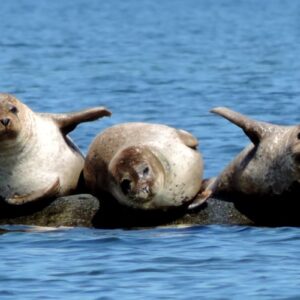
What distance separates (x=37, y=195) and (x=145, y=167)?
1.10 m

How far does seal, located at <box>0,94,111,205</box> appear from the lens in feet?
47.0

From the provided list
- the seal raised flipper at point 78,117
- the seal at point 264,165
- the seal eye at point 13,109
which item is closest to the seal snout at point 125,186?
the seal at point 264,165

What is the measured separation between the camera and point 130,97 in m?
27.8

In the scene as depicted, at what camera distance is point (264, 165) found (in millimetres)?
14117

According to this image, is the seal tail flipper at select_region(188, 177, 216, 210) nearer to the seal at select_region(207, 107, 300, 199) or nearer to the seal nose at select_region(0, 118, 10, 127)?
the seal at select_region(207, 107, 300, 199)

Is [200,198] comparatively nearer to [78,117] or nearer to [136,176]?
[136,176]

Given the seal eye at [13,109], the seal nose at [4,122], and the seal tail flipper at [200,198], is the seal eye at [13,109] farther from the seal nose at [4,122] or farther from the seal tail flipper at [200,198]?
the seal tail flipper at [200,198]

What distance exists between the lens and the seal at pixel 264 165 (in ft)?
45.3

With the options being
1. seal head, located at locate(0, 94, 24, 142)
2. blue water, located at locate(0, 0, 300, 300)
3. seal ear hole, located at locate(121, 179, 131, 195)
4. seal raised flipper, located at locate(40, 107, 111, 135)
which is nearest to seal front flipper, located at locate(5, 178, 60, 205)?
blue water, located at locate(0, 0, 300, 300)

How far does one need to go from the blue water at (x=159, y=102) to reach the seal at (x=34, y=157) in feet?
1.45

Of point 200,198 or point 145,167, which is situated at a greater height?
point 145,167

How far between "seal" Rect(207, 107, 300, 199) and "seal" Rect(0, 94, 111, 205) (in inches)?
48.2

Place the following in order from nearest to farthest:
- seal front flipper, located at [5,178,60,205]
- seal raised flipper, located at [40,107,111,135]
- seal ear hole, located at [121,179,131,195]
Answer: seal ear hole, located at [121,179,131,195] < seal front flipper, located at [5,178,60,205] < seal raised flipper, located at [40,107,111,135]

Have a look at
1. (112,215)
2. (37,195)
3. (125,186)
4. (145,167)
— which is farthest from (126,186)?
(37,195)
